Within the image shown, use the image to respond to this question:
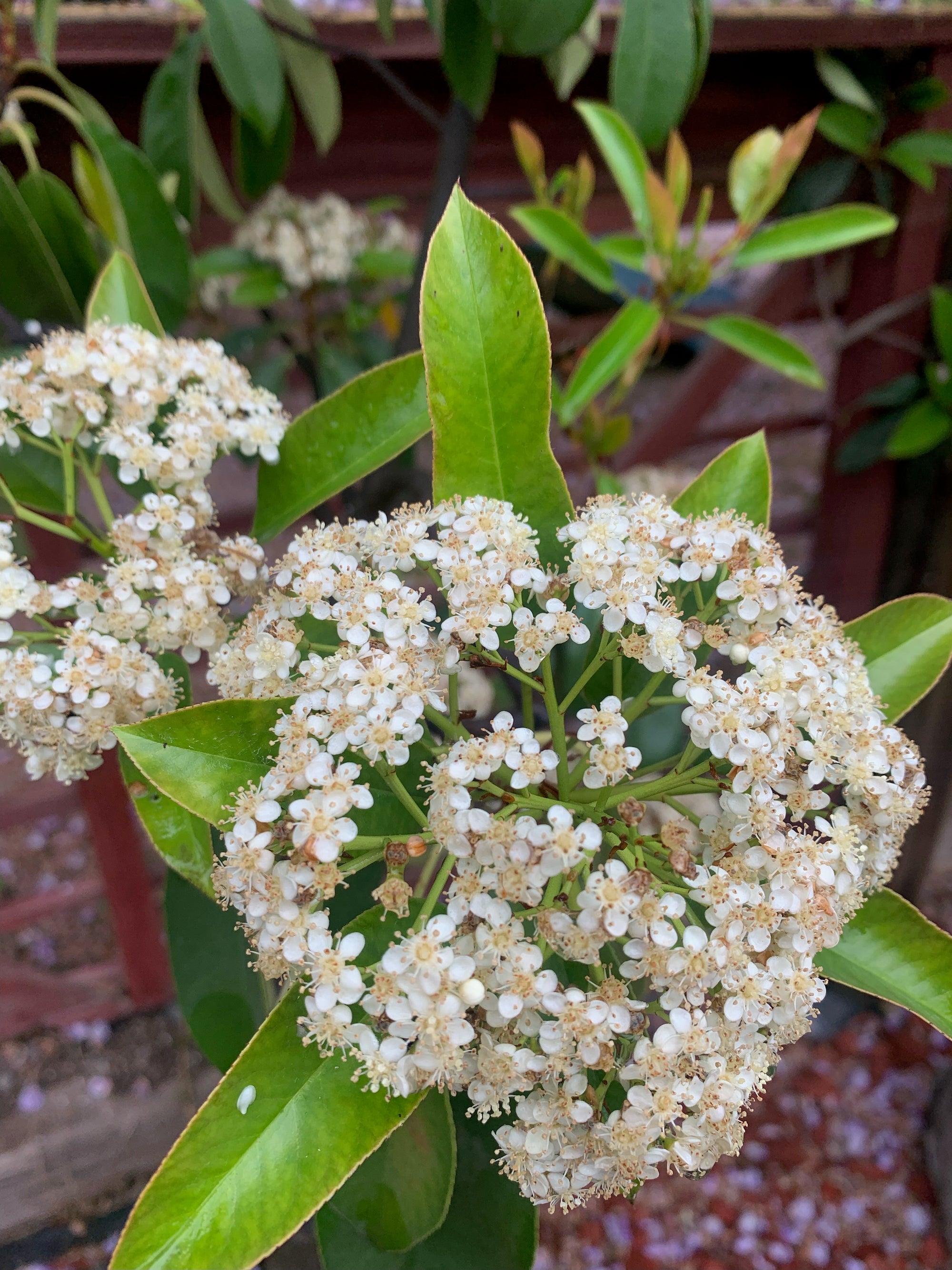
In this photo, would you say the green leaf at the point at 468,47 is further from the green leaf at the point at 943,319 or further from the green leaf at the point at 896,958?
the green leaf at the point at 943,319

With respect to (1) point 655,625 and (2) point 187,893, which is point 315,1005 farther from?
(2) point 187,893

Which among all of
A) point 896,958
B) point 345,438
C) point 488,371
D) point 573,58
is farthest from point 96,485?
point 573,58

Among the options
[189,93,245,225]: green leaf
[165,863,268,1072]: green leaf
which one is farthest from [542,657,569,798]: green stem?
[189,93,245,225]: green leaf

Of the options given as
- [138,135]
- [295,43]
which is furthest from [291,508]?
[138,135]

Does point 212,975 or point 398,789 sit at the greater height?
point 398,789

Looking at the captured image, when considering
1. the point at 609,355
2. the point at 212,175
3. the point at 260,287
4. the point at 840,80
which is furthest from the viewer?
the point at 840,80

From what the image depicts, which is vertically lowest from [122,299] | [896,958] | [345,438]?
[896,958]

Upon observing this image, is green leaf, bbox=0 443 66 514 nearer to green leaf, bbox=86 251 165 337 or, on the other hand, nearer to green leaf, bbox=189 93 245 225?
green leaf, bbox=86 251 165 337

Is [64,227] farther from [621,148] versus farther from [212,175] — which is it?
[621,148]
